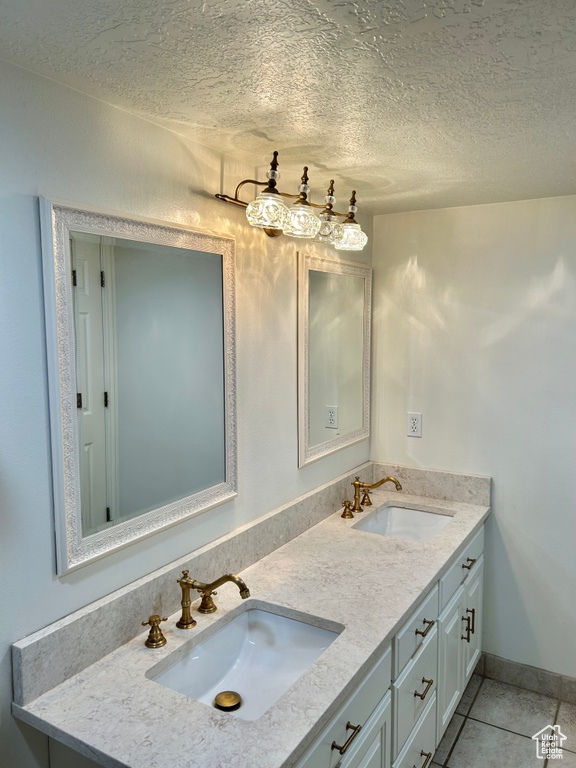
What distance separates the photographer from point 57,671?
130cm

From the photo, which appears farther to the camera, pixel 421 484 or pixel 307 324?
pixel 421 484

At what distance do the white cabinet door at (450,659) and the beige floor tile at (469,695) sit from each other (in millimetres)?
229

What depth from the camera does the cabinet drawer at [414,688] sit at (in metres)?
1.70

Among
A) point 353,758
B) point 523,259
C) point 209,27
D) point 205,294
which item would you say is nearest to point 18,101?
point 209,27

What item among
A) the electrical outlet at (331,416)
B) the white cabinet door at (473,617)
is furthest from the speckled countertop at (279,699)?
the electrical outlet at (331,416)

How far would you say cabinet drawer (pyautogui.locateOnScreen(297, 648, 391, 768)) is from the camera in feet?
4.07

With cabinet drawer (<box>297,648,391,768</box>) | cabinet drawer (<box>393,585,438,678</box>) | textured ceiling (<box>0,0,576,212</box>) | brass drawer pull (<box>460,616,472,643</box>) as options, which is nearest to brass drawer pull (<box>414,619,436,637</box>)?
cabinet drawer (<box>393,585,438,678</box>)

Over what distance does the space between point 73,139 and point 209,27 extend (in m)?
0.47

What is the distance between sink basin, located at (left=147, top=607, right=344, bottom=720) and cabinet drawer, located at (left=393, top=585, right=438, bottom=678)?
9.0 inches

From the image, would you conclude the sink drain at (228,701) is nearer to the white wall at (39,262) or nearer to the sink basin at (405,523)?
the white wall at (39,262)

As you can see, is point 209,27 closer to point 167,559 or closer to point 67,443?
point 67,443

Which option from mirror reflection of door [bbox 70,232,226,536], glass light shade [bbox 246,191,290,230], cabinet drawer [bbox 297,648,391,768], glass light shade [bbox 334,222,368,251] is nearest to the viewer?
cabinet drawer [bbox 297,648,391,768]

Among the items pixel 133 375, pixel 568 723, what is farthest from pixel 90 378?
pixel 568 723

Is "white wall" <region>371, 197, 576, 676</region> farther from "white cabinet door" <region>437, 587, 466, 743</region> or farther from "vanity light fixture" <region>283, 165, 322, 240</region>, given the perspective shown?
"vanity light fixture" <region>283, 165, 322, 240</region>
